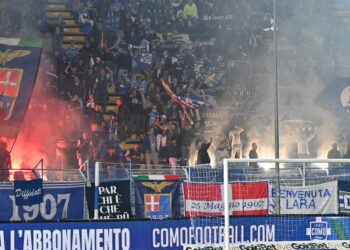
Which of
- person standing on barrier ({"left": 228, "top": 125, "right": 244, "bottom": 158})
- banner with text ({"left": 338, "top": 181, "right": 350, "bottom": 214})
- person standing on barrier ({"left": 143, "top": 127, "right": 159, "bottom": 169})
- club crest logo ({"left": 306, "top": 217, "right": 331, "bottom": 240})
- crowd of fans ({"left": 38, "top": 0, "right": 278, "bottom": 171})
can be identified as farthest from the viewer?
person standing on barrier ({"left": 228, "top": 125, "right": 244, "bottom": 158})

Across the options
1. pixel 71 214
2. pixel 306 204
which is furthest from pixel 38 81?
pixel 306 204

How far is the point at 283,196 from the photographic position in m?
11.4

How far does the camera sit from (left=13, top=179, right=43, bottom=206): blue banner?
A: 33.2 ft

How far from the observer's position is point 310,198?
11.3 metres

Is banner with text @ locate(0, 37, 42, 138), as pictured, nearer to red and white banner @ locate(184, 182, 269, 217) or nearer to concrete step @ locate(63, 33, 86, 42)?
concrete step @ locate(63, 33, 86, 42)

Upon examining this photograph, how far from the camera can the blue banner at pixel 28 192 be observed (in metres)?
10.1

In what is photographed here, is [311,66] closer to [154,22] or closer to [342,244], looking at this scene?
[154,22]

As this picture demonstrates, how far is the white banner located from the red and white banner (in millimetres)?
327

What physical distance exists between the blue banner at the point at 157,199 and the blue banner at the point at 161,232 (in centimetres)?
285

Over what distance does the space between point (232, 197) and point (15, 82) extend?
6568 mm

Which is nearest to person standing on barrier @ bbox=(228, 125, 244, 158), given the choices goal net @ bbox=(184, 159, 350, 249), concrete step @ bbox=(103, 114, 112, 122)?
concrete step @ bbox=(103, 114, 112, 122)

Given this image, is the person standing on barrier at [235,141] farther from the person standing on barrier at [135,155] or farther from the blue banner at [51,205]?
the blue banner at [51,205]

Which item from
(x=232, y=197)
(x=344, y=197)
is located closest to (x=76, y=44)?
(x=232, y=197)

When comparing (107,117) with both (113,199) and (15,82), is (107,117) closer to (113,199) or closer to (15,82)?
(15,82)
